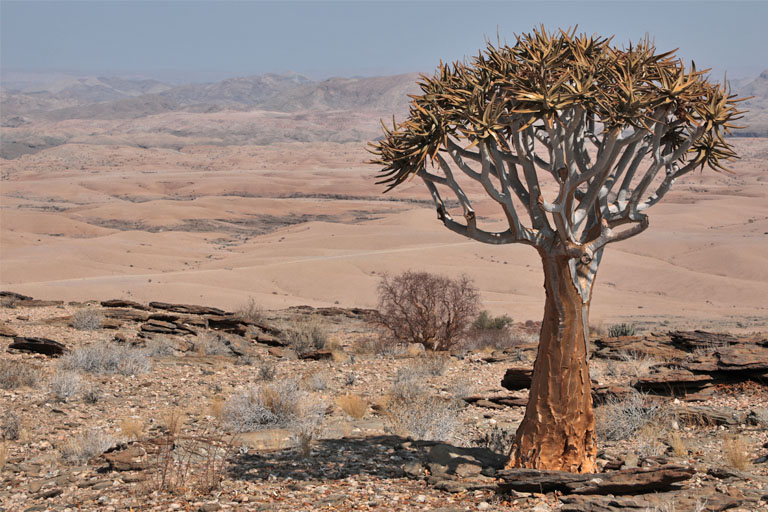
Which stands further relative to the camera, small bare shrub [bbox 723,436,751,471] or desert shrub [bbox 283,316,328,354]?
desert shrub [bbox 283,316,328,354]

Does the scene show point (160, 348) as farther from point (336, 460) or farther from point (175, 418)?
point (336, 460)

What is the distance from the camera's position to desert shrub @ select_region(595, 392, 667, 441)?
7.95 meters

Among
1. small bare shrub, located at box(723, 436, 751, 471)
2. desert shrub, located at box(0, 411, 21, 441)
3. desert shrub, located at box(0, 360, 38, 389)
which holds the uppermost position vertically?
small bare shrub, located at box(723, 436, 751, 471)

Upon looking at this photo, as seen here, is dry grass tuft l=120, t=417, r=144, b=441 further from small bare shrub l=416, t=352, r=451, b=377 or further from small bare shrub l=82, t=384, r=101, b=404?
small bare shrub l=416, t=352, r=451, b=377

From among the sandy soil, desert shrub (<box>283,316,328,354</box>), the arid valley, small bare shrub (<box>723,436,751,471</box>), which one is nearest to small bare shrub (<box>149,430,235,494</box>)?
the arid valley

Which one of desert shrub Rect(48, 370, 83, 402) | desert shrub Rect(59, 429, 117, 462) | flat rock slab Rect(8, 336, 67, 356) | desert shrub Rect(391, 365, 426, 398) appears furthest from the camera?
flat rock slab Rect(8, 336, 67, 356)

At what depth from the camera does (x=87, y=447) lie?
7.30 meters

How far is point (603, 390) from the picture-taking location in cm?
957

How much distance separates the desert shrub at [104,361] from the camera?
454 inches

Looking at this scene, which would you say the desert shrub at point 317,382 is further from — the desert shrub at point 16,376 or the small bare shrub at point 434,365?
the desert shrub at point 16,376

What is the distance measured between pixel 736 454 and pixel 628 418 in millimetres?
1700

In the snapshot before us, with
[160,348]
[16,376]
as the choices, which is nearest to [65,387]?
[16,376]

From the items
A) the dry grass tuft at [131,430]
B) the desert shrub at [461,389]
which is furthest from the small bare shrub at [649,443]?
the dry grass tuft at [131,430]

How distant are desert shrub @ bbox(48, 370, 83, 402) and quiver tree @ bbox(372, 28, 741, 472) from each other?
6.26 meters
